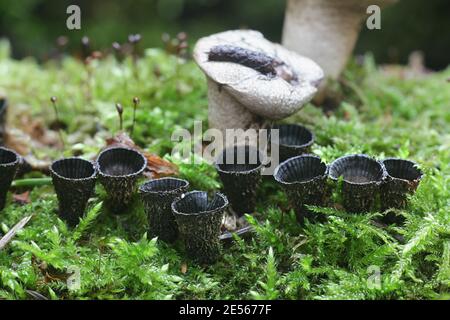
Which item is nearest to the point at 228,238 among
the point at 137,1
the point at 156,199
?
the point at 156,199

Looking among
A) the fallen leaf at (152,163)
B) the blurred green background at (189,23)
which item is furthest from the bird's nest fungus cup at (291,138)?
the blurred green background at (189,23)

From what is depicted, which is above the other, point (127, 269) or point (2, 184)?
point (2, 184)

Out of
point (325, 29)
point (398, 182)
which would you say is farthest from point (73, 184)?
point (325, 29)

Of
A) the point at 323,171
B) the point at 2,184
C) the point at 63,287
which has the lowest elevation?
the point at 63,287

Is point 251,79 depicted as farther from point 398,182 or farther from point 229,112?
point 398,182

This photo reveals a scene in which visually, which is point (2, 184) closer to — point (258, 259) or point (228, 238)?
point (228, 238)

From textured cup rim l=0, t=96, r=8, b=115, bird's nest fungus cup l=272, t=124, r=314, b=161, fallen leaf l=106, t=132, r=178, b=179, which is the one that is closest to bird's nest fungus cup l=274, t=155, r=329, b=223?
bird's nest fungus cup l=272, t=124, r=314, b=161

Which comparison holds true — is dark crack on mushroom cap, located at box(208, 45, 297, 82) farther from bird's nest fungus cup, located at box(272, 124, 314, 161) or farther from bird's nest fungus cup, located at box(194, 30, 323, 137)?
bird's nest fungus cup, located at box(272, 124, 314, 161)
